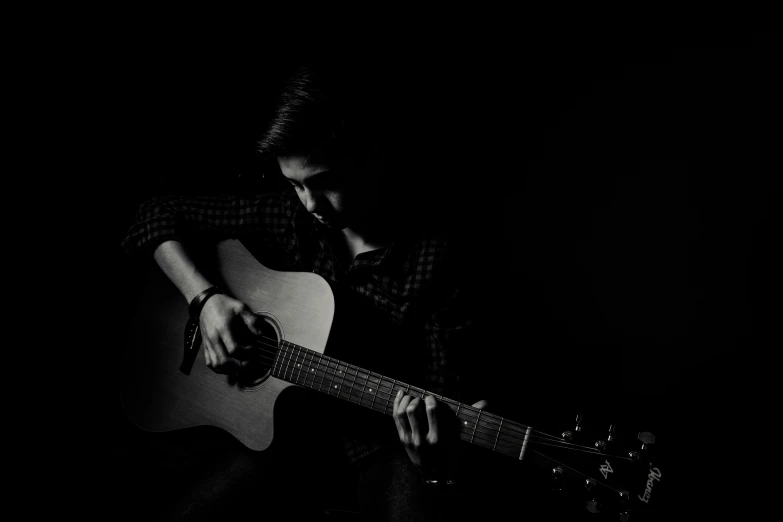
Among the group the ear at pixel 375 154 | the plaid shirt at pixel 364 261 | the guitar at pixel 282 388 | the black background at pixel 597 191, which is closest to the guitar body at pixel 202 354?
the guitar at pixel 282 388

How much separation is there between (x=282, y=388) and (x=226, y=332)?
211mm

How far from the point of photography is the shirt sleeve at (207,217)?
1480mm

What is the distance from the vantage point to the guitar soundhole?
1253 millimetres

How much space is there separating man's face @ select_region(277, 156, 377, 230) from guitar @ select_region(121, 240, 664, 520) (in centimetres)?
19

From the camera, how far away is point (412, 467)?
1.23 metres

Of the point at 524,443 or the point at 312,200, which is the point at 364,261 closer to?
the point at 312,200

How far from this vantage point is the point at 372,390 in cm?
112

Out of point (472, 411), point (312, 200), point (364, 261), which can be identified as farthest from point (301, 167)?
point (472, 411)

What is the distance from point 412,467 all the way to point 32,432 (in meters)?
1.25

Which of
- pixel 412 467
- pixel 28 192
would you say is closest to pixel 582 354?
pixel 412 467

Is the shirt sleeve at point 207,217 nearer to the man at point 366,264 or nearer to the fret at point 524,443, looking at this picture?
the man at point 366,264

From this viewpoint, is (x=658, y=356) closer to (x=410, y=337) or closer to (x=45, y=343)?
(x=410, y=337)

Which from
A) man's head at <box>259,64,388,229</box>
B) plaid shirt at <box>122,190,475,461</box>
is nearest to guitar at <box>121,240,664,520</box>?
plaid shirt at <box>122,190,475,461</box>

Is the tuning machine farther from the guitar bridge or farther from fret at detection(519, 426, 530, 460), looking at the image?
the guitar bridge
